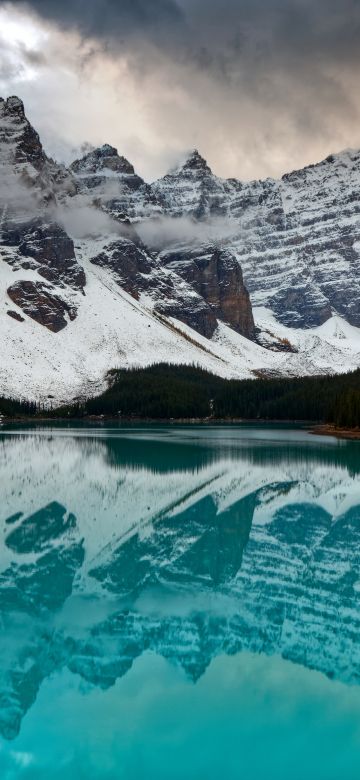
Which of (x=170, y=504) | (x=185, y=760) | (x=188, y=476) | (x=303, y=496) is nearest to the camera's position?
(x=185, y=760)

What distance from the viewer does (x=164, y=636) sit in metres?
20.1

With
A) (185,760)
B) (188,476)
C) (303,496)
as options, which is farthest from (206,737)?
(188,476)

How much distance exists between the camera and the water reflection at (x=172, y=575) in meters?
18.8

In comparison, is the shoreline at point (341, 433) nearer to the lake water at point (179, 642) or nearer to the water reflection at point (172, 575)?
the water reflection at point (172, 575)

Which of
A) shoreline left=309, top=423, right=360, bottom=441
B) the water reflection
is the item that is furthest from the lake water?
shoreline left=309, top=423, right=360, bottom=441

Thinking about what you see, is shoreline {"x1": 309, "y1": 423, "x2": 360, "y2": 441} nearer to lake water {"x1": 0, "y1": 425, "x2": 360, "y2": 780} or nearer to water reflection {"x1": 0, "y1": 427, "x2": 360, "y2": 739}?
water reflection {"x1": 0, "y1": 427, "x2": 360, "y2": 739}

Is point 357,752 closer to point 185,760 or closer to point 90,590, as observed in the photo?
point 185,760

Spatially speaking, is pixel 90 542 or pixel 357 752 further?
pixel 90 542

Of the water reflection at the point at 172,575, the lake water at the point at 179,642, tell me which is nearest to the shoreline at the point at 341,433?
the water reflection at the point at 172,575

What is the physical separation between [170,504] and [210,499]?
322cm

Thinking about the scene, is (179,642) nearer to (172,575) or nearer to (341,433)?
(172,575)

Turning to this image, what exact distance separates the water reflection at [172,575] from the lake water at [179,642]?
0.26ft

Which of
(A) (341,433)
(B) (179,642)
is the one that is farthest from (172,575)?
(A) (341,433)

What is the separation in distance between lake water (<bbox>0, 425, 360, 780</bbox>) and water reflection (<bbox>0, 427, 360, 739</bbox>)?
79 millimetres
